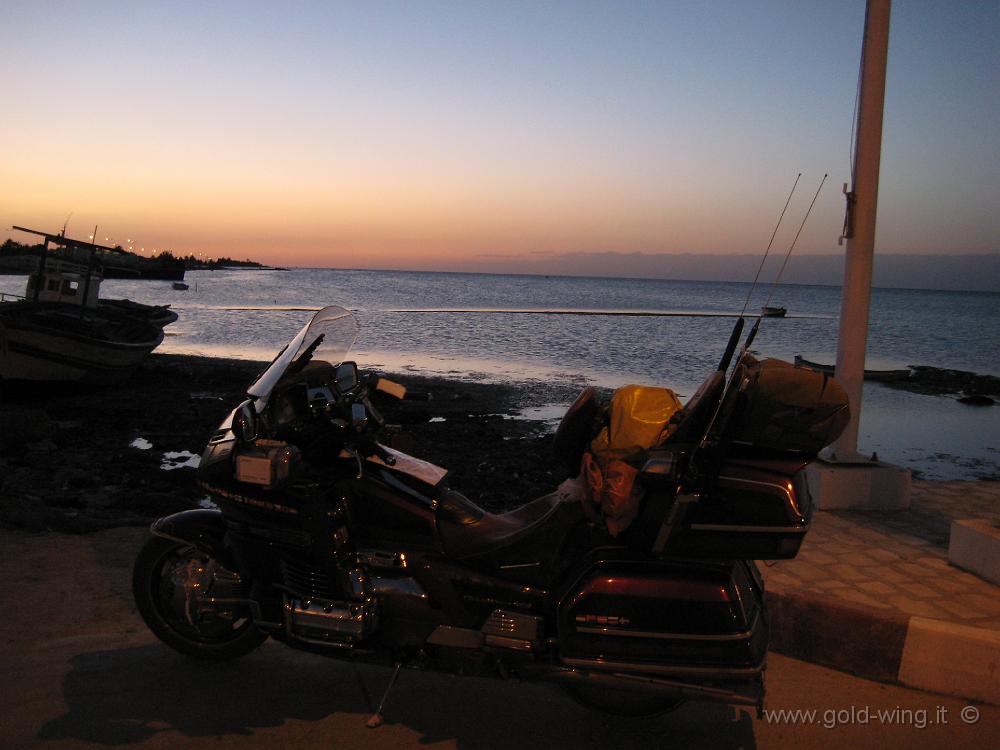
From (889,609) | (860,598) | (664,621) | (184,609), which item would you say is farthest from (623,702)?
(184,609)

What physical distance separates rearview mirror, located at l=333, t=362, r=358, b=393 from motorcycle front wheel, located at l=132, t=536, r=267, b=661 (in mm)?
1088

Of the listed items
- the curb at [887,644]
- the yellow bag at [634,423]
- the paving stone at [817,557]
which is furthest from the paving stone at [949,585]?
Answer: the yellow bag at [634,423]

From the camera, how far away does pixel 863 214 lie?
6.07 m

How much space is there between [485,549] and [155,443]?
910cm

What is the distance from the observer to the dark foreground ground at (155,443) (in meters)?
7.38

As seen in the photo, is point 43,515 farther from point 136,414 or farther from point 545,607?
point 136,414

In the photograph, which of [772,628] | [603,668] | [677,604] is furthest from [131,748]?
[772,628]

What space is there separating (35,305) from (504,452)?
12.7 metres

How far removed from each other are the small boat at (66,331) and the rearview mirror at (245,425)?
48.6ft

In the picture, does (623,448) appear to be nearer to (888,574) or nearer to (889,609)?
(889,609)

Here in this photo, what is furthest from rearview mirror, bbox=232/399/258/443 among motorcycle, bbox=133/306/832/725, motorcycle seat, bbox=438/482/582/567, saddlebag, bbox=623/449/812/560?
saddlebag, bbox=623/449/812/560

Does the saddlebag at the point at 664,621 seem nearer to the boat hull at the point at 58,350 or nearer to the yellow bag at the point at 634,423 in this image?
the yellow bag at the point at 634,423

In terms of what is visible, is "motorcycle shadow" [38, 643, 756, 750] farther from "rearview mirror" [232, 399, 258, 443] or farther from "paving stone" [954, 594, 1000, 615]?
"paving stone" [954, 594, 1000, 615]

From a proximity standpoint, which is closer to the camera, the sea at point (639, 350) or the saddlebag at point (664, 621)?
the saddlebag at point (664, 621)
